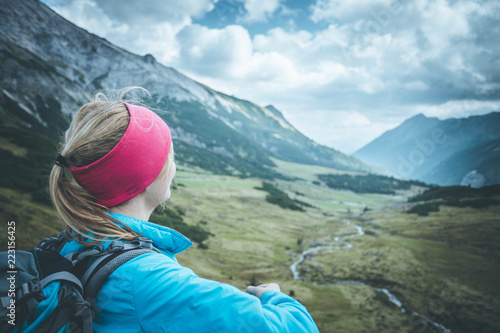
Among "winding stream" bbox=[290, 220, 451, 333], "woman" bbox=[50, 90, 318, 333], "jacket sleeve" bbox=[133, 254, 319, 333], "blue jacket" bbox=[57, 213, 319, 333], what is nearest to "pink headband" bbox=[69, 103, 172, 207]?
"woman" bbox=[50, 90, 318, 333]

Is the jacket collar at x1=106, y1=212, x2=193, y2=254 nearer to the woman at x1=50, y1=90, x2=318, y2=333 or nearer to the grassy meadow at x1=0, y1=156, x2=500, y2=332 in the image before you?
the woman at x1=50, y1=90, x2=318, y2=333

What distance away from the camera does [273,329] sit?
1.89 metres

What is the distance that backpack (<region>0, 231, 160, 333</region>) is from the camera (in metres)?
1.70

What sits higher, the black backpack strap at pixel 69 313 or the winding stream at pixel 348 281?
the black backpack strap at pixel 69 313

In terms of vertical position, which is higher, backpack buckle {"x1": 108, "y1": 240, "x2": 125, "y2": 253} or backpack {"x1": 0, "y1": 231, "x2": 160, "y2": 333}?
backpack buckle {"x1": 108, "y1": 240, "x2": 125, "y2": 253}

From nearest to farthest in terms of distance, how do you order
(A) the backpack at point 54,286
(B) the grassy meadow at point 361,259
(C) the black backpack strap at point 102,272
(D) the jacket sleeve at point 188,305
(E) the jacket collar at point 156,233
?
(A) the backpack at point 54,286 → (D) the jacket sleeve at point 188,305 → (C) the black backpack strap at point 102,272 → (E) the jacket collar at point 156,233 → (B) the grassy meadow at point 361,259

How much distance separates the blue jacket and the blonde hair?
530mm

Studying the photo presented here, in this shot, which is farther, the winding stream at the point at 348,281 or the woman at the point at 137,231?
the winding stream at the point at 348,281

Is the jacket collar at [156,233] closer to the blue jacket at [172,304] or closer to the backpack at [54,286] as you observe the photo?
the backpack at [54,286]

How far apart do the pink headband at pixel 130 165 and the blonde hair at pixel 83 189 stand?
69mm

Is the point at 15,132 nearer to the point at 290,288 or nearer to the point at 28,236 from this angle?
the point at 28,236

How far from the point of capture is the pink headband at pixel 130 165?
2.51 meters

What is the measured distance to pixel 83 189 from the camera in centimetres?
262

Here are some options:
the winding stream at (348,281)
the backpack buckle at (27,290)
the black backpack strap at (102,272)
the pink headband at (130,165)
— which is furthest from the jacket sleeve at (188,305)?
the winding stream at (348,281)
